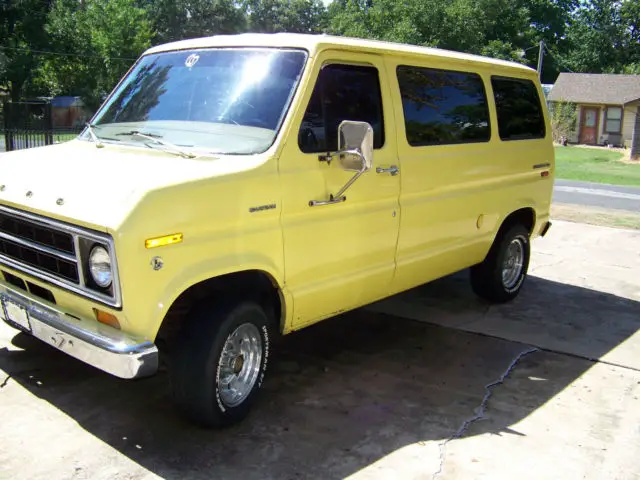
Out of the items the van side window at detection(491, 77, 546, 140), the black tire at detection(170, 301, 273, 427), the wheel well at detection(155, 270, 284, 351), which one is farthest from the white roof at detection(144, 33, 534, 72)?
the black tire at detection(170, 301, 273, 427)

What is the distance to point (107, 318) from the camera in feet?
12.2

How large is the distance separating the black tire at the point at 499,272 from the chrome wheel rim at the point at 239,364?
3309mm

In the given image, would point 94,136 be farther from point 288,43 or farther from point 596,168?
point 596,168

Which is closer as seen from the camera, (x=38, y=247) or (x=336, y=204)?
(x=38, y=247)

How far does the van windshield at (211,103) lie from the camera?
429 centimetres

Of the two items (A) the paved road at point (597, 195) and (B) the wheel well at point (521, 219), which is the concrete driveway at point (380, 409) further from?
(A) the paved road at point (597, 195)

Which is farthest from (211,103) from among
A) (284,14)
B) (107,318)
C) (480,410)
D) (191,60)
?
(284,14)

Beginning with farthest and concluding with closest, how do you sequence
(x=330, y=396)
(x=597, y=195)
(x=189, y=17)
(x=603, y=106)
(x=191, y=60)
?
(x=189, y=17) < (x=603, y=106) < (x=597, y=195) < (x=191, y=60) < (x=330, y=396)

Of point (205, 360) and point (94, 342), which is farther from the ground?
point (94, 342)

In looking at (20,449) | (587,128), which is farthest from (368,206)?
(587,128)

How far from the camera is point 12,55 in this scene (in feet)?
140

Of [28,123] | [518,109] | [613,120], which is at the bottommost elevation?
[613,120]

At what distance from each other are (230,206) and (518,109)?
4.08 meters

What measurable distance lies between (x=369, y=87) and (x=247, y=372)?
7.20 ft
